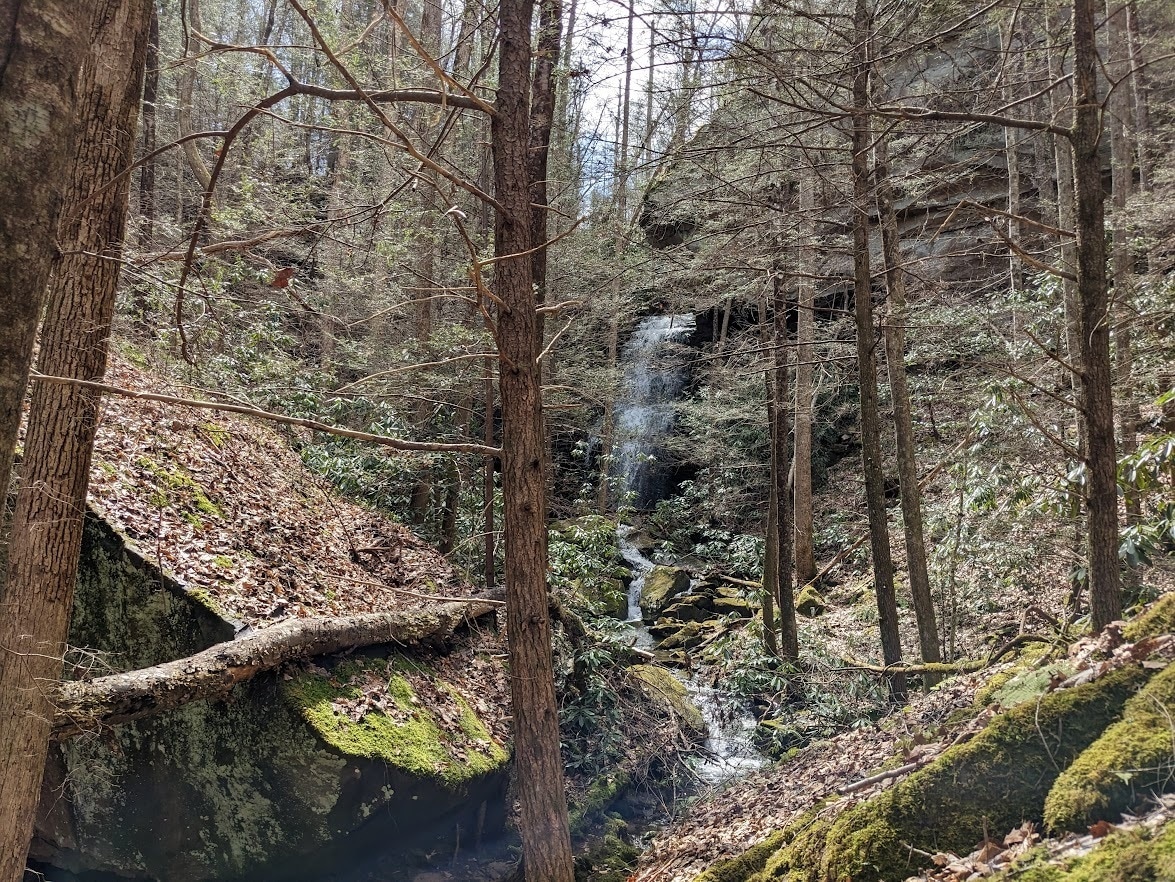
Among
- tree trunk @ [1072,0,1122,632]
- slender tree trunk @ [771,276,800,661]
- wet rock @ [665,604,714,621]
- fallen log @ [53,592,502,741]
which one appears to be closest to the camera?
tree trunk @ [1072,0,1122,632]

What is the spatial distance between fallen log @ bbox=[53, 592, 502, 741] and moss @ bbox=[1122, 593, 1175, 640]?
129 inches

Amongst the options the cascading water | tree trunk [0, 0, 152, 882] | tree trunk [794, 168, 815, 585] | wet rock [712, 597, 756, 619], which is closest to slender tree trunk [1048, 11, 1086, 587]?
tree trunk [794, 168, 815, 585]

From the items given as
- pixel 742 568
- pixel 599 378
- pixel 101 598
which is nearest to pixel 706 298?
pixel 599 378

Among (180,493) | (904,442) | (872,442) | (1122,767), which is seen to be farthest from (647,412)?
(1122,767)

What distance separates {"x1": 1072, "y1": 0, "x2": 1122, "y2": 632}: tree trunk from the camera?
3418 millimetres

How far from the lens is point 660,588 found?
14695 mm

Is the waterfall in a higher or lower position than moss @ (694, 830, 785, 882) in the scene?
higher

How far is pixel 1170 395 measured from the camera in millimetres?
4145

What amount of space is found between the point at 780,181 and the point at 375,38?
661 cm

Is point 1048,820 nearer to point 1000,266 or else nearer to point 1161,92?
point 1000,266

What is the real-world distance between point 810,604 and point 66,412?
11635 millimetres

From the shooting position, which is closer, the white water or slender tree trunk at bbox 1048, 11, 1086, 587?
slender tree trunk at bbox 1048, 11, 1086, 587

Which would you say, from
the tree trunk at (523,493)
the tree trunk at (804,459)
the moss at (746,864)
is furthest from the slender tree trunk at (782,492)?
the moss at (746,864)

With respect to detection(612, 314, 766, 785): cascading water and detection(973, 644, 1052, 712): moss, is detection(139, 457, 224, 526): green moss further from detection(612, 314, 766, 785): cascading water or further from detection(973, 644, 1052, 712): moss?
detection(612, 314, 766, 785): cascading water
